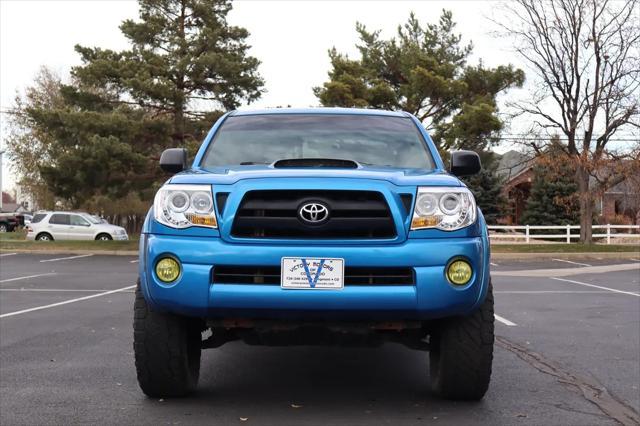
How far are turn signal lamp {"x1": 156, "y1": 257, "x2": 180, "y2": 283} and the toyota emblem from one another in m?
0.72

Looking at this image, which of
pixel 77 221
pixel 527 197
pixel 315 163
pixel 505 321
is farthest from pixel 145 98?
pixel 527 197

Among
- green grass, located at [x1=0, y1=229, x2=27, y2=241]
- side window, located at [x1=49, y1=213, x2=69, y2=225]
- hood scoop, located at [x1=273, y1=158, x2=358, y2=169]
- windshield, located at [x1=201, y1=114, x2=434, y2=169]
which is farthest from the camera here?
green grass, located at [x1=0, y1=229, x2=27, y2=241]

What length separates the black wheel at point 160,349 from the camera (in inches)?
153

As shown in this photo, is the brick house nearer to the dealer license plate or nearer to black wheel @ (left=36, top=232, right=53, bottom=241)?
black wheel @ (left=36, top=232, right=53, bottom=241)

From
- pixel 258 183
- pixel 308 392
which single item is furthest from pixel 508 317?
pixel 258 183

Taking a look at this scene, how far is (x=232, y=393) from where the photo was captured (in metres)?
4.41

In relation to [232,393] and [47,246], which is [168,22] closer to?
[47,246]

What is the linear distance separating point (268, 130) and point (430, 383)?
2148mm

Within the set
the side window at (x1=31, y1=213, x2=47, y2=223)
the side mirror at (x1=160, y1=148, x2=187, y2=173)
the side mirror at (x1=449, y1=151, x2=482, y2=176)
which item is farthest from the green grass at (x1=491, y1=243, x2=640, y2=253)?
the side mirror at (x1=160, y1=148, x2=187, y2=173)

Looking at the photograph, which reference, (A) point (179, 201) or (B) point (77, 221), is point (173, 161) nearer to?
(A) point (179, 201)

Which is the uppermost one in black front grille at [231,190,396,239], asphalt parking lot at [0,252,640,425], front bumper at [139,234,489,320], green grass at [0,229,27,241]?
black front grille at [231,190,396,239]

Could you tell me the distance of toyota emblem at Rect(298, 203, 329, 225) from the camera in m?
3.60

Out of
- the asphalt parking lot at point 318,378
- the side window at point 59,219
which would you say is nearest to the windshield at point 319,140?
the asphalt parking lot at point 318,378

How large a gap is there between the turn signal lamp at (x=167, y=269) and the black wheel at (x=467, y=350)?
156 centimetres
